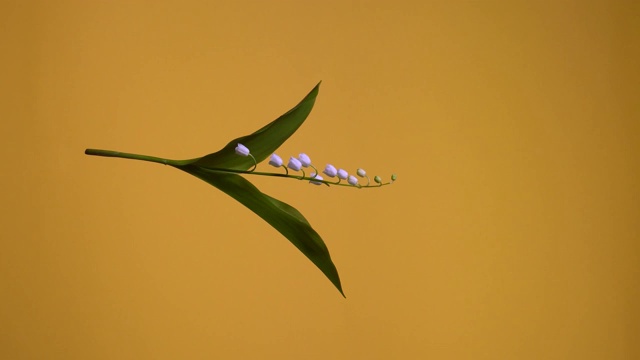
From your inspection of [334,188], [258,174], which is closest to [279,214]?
[258,174]

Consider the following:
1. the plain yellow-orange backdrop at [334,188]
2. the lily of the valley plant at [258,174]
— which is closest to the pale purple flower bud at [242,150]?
the lily of the valley plant at [258,174]

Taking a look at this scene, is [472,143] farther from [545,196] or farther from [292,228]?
[292,228]

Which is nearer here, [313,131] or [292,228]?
[292,228]

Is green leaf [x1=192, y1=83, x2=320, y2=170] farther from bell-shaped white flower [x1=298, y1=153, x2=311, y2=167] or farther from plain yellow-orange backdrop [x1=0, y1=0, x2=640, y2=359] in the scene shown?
plain yellow-orange backdrop [x1=0, y1=0, x2=640, y2=359]

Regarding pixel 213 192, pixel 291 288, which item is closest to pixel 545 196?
pixel 291 288

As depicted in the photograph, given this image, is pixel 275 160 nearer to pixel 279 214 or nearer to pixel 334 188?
pixel 279 214
